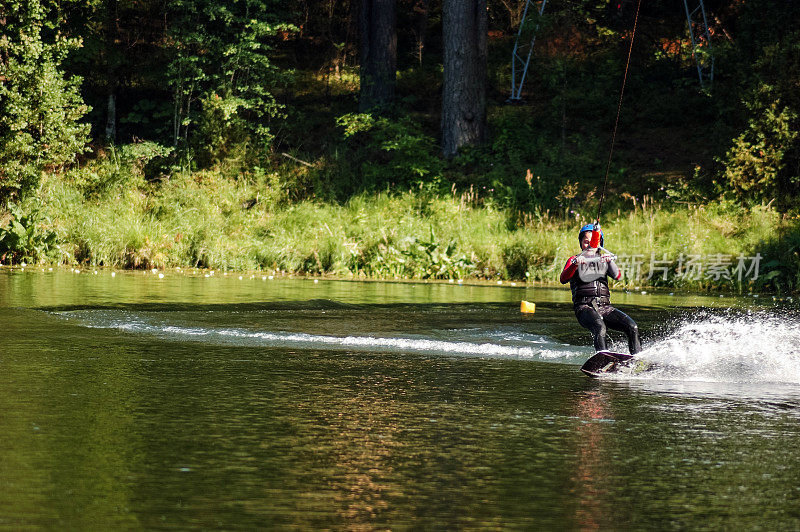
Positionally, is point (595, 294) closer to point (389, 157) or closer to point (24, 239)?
point (24, 239)

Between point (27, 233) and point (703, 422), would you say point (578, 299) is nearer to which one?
point (703, 422)

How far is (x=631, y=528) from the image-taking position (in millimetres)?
5176

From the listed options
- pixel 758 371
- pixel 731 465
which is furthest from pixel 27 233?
pixel 731 465

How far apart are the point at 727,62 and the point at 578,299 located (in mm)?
20007

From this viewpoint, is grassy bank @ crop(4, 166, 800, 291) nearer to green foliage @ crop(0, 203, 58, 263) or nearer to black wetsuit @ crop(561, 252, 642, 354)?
green foliage @ crop(0, 203, 58, 263)

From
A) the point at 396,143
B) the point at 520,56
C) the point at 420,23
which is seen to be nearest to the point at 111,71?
the point at 396,143

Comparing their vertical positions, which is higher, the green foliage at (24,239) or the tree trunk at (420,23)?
the tree trunk at (420,23)

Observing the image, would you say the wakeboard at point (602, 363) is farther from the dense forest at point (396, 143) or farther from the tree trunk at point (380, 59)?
the tree trunk at point (380, 59)

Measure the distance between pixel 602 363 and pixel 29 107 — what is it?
20487 millimetres

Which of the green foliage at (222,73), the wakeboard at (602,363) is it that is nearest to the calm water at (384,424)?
the wakeboard at (602,363)

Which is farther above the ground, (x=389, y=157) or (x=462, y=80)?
(x=462, y=80)

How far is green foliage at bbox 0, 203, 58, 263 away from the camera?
2430 centimetres

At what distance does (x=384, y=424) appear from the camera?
7773 mm

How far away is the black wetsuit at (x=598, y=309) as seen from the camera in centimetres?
1112
